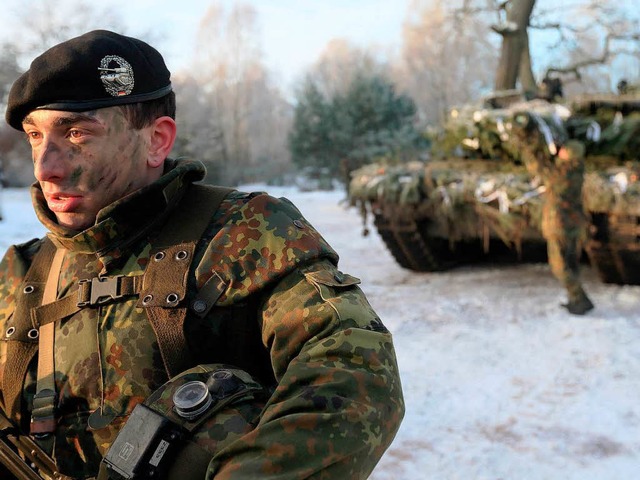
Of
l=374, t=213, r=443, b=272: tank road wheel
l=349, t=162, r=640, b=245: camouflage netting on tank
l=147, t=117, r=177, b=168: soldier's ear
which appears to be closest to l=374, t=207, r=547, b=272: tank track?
l=374, t=213, r=443, b=272: tank road wheel

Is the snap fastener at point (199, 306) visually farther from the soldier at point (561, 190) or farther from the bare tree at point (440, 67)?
the bare tree at point (440, 67)

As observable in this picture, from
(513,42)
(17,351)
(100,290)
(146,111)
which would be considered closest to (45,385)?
(17,351)

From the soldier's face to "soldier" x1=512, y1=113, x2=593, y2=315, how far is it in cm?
465

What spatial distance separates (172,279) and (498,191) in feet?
18.1

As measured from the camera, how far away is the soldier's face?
1.37 metres

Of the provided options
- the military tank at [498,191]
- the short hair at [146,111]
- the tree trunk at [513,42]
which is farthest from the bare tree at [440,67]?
the short hair at [146,111]

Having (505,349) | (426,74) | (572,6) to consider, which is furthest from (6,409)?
(426,74)

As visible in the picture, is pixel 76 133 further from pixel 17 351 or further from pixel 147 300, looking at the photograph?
pixel 17 351

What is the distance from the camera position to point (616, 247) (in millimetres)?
6195

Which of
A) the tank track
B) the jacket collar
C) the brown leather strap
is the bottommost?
the tank track

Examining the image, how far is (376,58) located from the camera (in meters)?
41.4

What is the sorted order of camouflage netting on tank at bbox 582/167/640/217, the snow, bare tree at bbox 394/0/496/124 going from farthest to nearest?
bare tree at bbox 394/0/496/124, camouflage netting on tank at bbox 582/167/640/217, the snow

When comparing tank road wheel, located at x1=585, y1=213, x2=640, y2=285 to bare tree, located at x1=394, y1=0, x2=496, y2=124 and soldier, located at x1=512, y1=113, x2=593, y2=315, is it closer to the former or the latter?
soldier, located at x1=512, y1=113, x2=593, y2=315

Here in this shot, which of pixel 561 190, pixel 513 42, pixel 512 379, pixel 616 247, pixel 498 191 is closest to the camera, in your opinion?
pixel 512 379
